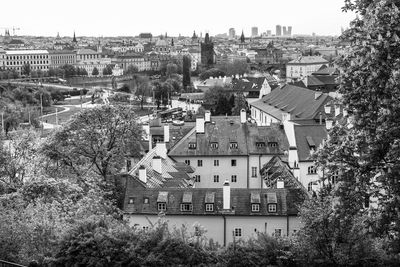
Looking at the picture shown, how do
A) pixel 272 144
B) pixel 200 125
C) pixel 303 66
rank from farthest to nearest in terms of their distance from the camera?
pixel 303 66 → pixel 200 125 → pixel 272 144

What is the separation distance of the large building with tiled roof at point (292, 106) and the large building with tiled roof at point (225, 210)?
922 inches

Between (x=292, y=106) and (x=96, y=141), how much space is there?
3379 centimetres

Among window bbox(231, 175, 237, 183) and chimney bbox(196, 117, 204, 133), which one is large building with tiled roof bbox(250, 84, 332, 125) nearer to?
chimney bbox(196, 117, 204, 133)

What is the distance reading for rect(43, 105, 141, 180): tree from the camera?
1331 inches

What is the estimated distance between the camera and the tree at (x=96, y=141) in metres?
33.8

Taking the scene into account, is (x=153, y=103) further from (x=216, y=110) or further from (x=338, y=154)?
(x=338, y=154)

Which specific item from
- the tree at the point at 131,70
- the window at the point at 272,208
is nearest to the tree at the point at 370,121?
the window at the point at 272,208

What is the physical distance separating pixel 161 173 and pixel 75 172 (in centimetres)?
503

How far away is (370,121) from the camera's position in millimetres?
14180

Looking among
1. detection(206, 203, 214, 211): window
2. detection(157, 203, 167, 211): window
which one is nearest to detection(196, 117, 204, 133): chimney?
detection(206, 203, 214, 211): window

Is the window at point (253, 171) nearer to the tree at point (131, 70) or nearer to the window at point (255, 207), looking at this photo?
the window at point (255, 207)

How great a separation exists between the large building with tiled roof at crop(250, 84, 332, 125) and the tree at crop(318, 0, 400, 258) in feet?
118

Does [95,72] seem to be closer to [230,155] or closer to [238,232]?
[230,155]

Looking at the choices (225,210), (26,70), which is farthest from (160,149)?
(26,70)
